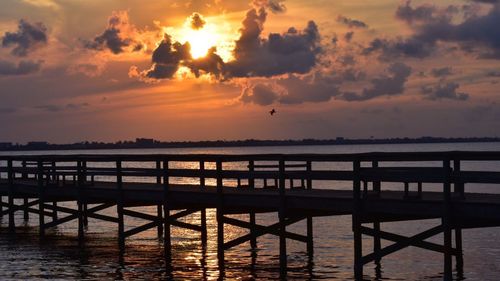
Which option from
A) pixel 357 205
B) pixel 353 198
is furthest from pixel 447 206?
pixel 353 198

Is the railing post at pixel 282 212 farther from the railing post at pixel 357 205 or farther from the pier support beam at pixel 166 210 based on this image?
the pier support beam at pixel 166 210

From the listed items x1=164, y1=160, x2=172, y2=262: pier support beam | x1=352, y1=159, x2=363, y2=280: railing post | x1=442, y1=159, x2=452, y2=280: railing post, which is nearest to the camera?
x1=442, y1=159, x2=452, y2=280: railing post

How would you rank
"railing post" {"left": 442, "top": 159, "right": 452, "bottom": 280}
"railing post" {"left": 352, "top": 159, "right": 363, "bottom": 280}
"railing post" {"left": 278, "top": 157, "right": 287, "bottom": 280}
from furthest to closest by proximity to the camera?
"railing post" {"left": 278, "top": 157, "right": 287, "bottom": 280} < "railing post" {"left": 352, "top": 159, "right": 363, "bottom": 280} < "railing post" {"left": 442, "top": 159, "right": 452, "bottom": 280}

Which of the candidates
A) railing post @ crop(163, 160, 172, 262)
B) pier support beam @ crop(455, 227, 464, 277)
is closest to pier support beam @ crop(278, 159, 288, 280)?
railing post @ crop(163, 160, 172, 262)

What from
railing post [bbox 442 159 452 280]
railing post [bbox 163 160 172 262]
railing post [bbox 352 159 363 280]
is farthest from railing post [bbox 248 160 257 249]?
railing post [bbox 442 159 452 280]

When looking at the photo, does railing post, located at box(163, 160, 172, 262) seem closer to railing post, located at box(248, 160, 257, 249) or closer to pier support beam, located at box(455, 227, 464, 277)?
railing post, located at box(248, 160, 257, 249)

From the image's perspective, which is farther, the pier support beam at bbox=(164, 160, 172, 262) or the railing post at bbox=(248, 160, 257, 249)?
the pier support beam at bbox=(164, 160, 172, 262)

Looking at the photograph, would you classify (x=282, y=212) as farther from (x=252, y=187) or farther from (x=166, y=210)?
(x=166, y=210)

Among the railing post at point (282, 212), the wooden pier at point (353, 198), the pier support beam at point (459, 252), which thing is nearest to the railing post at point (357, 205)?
the wooden pier at point (353, 198)

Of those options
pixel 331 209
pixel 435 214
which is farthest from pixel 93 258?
pixel 435 214

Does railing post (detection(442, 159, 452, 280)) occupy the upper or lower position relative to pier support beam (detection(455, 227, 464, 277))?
upper

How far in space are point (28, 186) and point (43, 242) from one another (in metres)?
3.40

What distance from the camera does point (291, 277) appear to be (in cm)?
2308

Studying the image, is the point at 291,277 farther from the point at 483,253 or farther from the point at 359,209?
the point at 483,253
